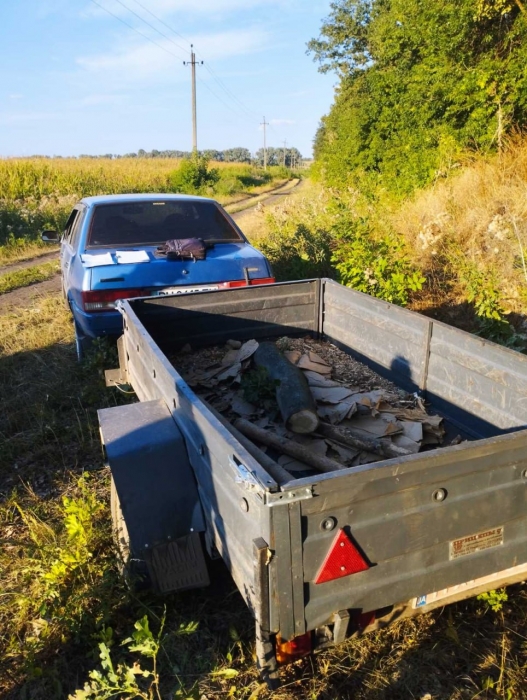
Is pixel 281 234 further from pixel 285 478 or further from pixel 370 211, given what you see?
pixel 285 478

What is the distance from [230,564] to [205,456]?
1.44 ft

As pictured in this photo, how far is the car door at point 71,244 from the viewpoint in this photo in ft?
18.7

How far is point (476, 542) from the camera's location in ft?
6.97

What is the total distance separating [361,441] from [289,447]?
40 centimetres

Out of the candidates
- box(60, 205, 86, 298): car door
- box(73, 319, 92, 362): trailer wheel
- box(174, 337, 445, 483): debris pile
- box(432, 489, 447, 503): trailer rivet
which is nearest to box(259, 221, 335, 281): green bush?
box(60, 205, 86, 298): car door

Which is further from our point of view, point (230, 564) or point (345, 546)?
point (230, 564)

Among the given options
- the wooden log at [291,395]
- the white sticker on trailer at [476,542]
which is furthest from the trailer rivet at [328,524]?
the wooden log at [291,395]

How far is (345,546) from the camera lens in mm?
1869

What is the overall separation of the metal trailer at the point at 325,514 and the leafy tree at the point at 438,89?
9.38 m

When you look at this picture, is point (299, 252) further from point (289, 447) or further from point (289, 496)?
point (289, 496)

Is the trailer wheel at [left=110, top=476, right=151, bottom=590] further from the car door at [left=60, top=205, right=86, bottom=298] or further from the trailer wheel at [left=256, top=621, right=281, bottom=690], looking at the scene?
the car door at [left=60, top=205, right=86, bottom=298]

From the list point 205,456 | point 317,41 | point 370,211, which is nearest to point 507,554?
point 205,456

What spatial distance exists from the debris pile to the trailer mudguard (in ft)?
1.06

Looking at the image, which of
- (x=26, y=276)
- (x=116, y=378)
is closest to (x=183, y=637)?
(x=116, y=378)
